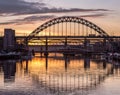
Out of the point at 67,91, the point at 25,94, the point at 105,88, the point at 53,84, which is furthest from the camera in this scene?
the point at 53,84

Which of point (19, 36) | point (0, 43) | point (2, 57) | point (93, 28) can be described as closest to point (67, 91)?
point (2, 57)

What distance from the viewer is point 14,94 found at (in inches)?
1082

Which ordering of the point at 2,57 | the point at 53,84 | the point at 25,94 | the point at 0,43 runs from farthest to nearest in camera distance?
the point at 0,43
the point at 2,57
the point at 53,84
the point at 25,94

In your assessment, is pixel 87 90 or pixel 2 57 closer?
pixel 87 90

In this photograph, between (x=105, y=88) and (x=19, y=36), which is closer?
(x=105, y=88)

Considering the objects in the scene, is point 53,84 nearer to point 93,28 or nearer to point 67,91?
point 67,91

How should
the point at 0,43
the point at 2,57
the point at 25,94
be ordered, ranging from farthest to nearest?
the point at 0,43 < the point at 2,57 < the point at 25,94

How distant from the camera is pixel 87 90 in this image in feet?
100

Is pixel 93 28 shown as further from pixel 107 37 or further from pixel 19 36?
pixel 19 36

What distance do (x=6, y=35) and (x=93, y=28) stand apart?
32843mm

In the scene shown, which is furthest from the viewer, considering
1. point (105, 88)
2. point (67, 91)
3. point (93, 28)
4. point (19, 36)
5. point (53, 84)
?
point (19, 36)

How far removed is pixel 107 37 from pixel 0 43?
48109 mm

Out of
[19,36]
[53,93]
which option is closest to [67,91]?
[53,93]

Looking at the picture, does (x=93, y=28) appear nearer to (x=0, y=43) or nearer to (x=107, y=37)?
(x=107, y=37)
